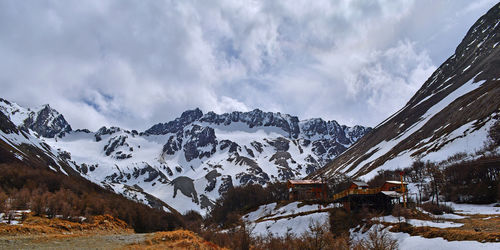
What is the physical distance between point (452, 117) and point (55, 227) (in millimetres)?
119647

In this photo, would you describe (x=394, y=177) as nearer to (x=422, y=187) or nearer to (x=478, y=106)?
(x=422, y=187)

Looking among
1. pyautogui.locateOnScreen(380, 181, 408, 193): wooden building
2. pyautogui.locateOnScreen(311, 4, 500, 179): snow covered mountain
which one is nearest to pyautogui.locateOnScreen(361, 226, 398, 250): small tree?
pyautogui.locateOnScreen(380, 181, 408, 193): wooden building

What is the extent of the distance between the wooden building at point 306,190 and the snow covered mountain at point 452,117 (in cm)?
1735

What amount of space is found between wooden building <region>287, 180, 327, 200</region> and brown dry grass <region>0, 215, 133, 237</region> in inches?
2460

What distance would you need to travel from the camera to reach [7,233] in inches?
1115

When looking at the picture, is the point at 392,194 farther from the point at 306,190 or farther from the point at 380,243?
the point at 306,190

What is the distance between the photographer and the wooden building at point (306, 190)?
325 ft

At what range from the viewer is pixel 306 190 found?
100188 mm

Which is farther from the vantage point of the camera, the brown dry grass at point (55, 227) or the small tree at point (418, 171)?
the small tree at point (418, 171)

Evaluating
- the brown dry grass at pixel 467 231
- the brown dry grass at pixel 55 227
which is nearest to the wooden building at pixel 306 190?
the brown dry grass at pixel 467 231

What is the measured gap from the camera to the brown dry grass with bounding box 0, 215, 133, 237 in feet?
97.2

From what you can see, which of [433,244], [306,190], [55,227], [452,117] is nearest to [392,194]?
[433,244]

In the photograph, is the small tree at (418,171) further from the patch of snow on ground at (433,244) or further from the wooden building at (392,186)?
the patch of snow on ground at (433,244)

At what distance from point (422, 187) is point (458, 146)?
2242 cm
